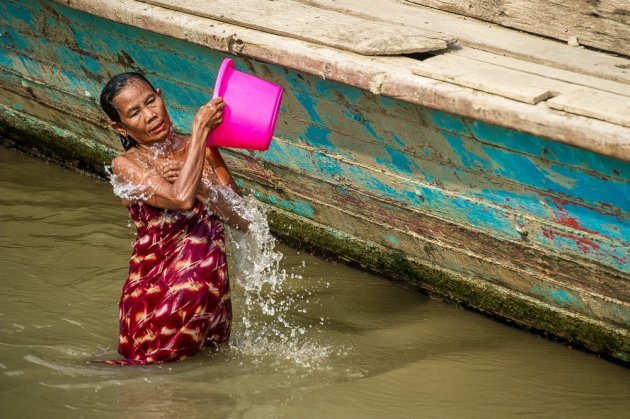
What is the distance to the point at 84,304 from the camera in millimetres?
4578

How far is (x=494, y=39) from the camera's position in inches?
182

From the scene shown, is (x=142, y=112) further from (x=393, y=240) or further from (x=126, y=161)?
(x=393, y=240)

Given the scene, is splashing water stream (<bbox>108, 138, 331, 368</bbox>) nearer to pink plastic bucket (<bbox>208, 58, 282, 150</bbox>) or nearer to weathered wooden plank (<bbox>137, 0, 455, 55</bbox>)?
pink plastic bucket (<bbox>208, 58, 282, 150</bbox>)

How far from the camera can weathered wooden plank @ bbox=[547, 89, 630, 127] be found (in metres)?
3.40

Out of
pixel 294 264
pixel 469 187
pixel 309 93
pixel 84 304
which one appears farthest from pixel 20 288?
pixel 469 187

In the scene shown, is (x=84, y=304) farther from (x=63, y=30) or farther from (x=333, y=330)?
(x=63, y=30)

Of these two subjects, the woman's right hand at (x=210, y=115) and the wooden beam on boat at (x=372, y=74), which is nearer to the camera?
the wooden beam on boat at (x=372, y=74)

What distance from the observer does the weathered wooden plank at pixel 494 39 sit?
4.24 m

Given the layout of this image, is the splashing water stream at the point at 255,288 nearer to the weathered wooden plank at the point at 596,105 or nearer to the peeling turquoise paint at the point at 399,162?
the peeling turquoise paint at the point at 399,162

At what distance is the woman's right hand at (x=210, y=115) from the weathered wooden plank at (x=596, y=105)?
3.98ft

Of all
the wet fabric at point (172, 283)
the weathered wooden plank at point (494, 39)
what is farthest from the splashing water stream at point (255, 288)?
the weathered wooden plank at point (494, 39)

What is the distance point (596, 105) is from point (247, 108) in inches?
50.9

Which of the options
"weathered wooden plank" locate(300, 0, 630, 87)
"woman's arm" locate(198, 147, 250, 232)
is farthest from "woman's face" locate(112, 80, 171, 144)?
"weathered wooden plank" locate(300, 0, 630, 87)

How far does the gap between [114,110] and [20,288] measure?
1500 millimetres
